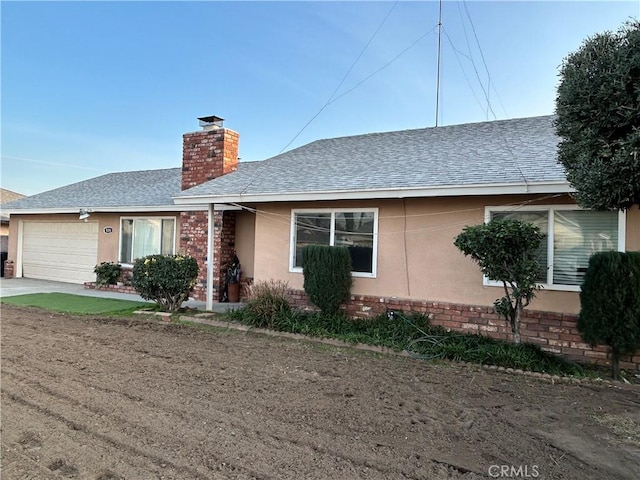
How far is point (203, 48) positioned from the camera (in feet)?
46.4

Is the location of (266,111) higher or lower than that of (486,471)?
higher

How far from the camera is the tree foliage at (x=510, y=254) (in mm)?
6191

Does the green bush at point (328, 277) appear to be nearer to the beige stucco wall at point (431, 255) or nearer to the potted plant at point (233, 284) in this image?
the beige stucco wall at point (431, 255)

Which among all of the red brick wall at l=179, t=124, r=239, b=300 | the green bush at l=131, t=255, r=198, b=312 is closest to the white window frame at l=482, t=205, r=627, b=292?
the green bush at l=131, t=255, r=198, b=312

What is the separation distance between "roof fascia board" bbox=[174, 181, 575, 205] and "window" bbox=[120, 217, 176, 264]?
4.00m

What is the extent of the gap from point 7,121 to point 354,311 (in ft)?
45.9

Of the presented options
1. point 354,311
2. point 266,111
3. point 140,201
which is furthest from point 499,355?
point 266,111

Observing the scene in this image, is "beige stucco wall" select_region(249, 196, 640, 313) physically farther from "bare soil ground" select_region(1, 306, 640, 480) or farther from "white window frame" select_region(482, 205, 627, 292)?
"bare soil ground" select_region(1, 306, 640, 480)

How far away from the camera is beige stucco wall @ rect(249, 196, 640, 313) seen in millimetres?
7547

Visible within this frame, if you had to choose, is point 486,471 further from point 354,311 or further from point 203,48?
point 203,48

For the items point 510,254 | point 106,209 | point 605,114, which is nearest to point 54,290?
point 106,209

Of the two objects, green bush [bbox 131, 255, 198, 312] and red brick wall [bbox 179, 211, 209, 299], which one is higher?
red brick wall [bbox 179, 211, 209, 299]

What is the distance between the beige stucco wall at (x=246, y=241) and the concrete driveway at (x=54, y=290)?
1283mm

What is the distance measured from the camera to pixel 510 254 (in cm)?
632
